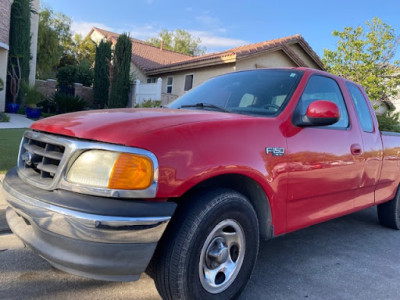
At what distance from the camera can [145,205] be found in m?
1.92

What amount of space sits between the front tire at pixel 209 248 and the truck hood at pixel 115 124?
1.75 feet

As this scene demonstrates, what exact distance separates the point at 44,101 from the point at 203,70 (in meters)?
7.97

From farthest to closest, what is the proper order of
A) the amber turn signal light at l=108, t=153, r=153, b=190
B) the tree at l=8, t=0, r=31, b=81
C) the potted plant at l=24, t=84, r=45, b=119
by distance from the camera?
the tree at l=8, t=0, r=31, b=81 < the potted plant at l=24, t=84, r=45, b=119 < the amber turn signal light at l=108, t=153, r=153, b=190

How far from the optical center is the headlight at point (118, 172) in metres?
1.94

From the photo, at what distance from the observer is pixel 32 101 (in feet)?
51.4

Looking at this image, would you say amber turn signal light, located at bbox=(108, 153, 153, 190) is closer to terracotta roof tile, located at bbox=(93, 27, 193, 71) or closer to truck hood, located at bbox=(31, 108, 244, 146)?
truck hood, located at bbox=(31, 108, 244, 146)

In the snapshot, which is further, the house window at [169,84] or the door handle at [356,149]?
the house window at [169,84]

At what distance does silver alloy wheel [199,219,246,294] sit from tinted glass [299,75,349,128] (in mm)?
1282

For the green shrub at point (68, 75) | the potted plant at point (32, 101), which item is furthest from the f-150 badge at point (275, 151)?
the green shrub at point (68, 75)

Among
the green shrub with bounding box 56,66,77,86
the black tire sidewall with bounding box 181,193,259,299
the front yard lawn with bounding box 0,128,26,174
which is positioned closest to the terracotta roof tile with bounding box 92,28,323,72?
the green shrub with bounding box 56,66,77,86

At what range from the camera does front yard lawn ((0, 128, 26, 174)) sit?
5.62m

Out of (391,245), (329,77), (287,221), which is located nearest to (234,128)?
(287,221)

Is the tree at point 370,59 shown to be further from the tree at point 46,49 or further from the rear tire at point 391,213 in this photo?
the tree at point 46,49

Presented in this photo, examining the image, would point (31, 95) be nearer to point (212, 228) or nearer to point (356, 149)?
point (356, 149)
